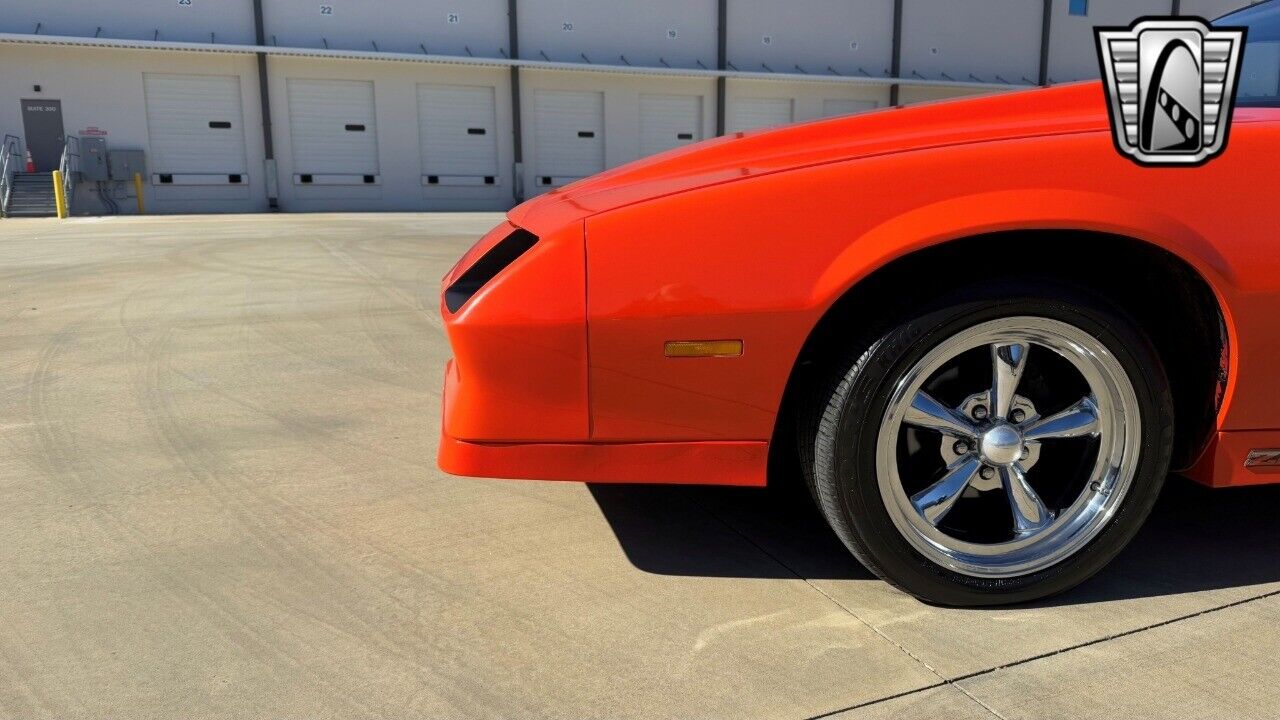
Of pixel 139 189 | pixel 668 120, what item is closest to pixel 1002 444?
pixel 139 189

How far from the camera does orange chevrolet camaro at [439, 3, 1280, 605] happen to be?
2.02 m

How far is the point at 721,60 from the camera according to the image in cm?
2653

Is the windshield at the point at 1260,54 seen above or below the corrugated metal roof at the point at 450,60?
below

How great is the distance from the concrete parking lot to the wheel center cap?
38 centimetres

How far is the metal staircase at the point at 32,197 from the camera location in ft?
65.5

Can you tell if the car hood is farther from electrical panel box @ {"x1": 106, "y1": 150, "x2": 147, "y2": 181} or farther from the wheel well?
electrical panel box @ {"x1": 106, "y1": 150, "x2": 147, "y2": 181}

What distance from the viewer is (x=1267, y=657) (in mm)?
1985

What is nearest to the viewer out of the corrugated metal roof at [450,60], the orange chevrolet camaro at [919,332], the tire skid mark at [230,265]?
the orange chevrolet camaro at [919,332]

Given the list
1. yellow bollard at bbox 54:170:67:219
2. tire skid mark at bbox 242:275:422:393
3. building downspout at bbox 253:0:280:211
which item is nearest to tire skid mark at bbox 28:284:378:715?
tire skid mark at bbox 242:275:422:393

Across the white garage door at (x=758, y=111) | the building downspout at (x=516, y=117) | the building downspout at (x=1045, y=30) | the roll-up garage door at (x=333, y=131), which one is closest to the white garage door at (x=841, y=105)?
the white garage door at (x=758, y=111)

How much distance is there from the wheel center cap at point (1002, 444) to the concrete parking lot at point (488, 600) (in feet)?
1.25

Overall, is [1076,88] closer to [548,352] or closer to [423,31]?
[548,352]

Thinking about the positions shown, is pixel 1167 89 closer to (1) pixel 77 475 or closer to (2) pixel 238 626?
(2) pixel 238 626

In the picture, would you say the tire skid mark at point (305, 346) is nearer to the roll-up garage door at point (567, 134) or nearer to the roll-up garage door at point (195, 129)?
the roll-up garage door at point (195, 129)
